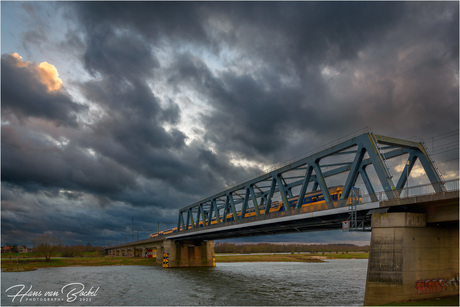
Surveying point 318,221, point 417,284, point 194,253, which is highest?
point 318,221

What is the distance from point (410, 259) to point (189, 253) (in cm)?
7130

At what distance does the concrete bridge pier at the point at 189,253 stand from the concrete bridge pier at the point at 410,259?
222 feet

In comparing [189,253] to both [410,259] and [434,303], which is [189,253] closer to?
[410,259]

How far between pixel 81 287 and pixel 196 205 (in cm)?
4074

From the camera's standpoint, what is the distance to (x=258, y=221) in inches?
1886

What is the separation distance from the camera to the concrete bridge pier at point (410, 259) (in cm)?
2345

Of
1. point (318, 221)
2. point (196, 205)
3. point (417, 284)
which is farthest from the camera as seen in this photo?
point (196, 205)

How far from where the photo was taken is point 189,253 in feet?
292

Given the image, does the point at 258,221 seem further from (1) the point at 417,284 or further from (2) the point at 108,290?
(1) the point at 417,284

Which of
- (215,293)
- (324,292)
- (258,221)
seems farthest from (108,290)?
(324,292)

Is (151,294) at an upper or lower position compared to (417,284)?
lower
